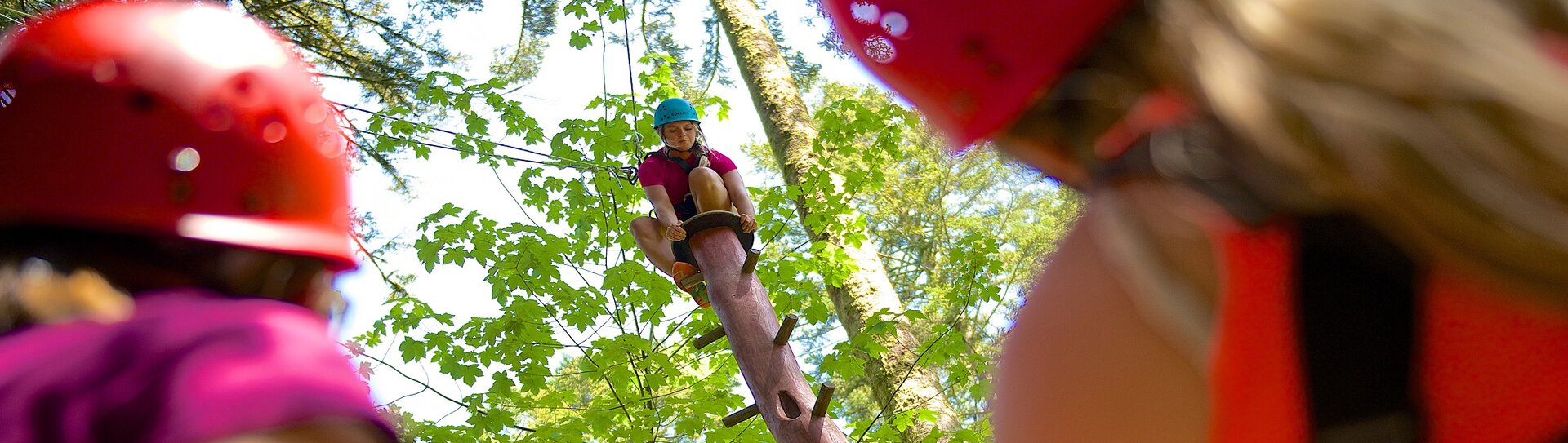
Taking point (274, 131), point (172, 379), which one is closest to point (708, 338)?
point (274, 131)

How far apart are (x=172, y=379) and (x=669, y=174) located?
16.2ft

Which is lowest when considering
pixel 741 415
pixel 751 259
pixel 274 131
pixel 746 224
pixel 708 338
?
pixel 274 131

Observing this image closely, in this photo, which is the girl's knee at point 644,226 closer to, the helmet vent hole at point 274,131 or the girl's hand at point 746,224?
the girl's hand at point 746,224

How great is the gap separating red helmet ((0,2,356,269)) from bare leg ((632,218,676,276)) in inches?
175

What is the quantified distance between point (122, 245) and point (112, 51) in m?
0.31

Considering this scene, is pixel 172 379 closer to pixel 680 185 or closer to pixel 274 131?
pixel 274 131

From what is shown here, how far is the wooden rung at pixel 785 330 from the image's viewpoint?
16.4ft

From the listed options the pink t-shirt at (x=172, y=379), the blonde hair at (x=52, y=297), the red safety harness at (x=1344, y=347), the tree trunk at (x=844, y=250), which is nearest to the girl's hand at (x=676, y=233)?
the tree trunk at (x=844, y=250)

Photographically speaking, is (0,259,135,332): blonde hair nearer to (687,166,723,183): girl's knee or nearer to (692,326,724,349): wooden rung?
(687,166,723,183): girl's knee

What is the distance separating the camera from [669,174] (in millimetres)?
5980

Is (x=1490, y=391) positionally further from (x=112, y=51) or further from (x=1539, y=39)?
(x=112, y=51)

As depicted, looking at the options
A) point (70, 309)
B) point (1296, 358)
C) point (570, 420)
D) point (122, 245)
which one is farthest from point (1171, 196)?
point (570, 420)

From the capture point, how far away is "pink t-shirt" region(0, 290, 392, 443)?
3.35 feet

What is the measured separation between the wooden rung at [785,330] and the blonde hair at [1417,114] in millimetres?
4495
